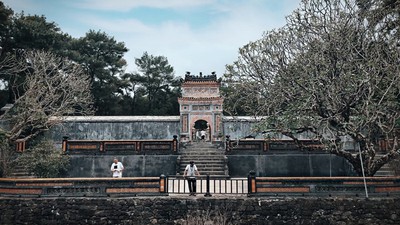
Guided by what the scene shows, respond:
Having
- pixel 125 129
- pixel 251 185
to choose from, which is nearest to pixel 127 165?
pixel 125 129

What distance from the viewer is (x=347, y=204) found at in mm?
12578

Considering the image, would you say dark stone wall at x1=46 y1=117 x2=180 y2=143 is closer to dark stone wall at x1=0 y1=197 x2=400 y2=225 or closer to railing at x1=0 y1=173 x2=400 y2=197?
railing at x1=0 y1=173 x2=400 y2=197

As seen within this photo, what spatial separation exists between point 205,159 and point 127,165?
3678 mm

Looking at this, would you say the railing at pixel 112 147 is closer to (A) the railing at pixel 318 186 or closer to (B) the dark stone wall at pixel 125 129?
(B) the dark stone wall at pixel 125 129

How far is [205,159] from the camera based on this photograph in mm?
20109

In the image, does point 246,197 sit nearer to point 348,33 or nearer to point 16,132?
point 348,33

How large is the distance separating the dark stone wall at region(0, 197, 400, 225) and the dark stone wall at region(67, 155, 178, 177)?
6473 mm

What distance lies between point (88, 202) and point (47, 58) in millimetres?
9713

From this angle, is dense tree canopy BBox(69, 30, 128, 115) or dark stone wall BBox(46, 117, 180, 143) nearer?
dark stone wall BBox(46, 117, 180, 143)

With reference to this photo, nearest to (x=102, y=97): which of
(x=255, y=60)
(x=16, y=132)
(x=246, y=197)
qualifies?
(x=16, y=132)

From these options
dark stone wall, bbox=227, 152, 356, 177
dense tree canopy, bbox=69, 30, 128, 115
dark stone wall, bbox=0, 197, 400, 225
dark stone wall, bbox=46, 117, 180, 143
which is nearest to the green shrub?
dark stone wall, bbox=0, 197, 400, 225

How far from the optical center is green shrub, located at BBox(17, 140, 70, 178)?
17656 millimetres

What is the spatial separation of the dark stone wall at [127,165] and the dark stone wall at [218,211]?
647cm

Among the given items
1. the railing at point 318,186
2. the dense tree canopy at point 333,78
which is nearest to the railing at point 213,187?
the railing at point 318,186
